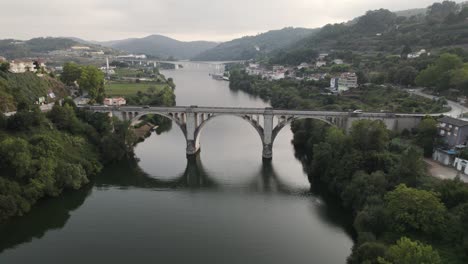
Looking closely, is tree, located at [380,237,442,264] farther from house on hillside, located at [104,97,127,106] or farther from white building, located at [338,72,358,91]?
white building, located at [338,72,358,91]

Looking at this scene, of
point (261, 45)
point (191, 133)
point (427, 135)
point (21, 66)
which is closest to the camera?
point (427, 135)

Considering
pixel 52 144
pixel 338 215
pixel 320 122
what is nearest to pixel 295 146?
pixel 320 122

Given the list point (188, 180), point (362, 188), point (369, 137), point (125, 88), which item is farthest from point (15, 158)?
point (125, 88)

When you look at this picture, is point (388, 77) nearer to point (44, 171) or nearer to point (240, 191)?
point (240, 191)

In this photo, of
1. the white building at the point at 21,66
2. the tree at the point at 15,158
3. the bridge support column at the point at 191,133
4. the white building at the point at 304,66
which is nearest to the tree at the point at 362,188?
the bridge support column at the point at 191,133

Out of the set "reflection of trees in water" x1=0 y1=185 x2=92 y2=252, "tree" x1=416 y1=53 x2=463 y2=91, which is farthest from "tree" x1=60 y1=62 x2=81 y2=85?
"tree" x1=416 y1=53 x2=463 y2=91

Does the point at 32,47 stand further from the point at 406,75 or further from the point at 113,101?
the point at 406,75
